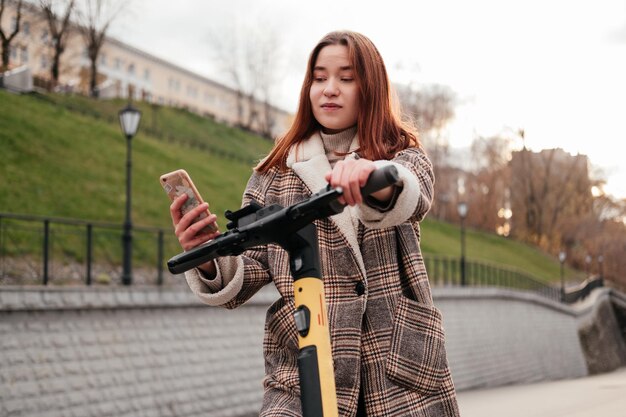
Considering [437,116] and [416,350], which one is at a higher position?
[437,116]

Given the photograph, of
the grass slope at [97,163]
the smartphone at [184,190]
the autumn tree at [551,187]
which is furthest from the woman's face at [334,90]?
the autumn tree at [551,187]

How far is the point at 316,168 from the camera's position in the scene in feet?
8.55

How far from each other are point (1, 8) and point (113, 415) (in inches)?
884

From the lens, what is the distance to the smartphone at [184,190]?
7.23 feet

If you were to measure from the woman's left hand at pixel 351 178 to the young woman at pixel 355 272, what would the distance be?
37 cm

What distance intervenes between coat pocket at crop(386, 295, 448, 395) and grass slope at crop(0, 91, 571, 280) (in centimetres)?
1620

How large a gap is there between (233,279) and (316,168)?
430 mm

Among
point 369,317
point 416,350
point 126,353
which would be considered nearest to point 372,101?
point 369,317

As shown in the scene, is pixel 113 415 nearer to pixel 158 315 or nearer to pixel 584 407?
pixel 158 315

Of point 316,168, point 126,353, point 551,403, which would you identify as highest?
point 316,168

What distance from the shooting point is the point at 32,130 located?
2411 centimetres

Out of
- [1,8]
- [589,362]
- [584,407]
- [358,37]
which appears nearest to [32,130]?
[1,8]

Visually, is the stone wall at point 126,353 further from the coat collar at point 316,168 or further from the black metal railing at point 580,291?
the black metal railing at point 580,291

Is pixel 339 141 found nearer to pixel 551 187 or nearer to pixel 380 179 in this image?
pixel 380 179
